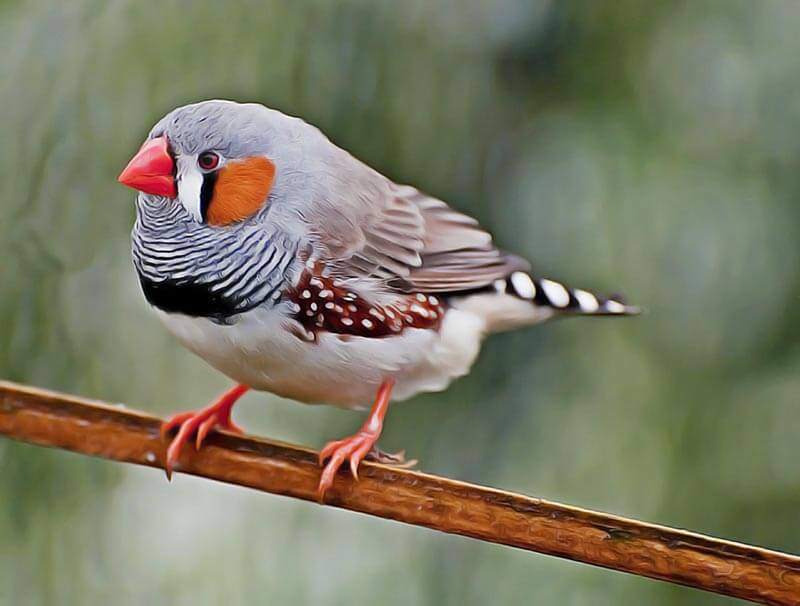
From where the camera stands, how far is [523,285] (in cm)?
117

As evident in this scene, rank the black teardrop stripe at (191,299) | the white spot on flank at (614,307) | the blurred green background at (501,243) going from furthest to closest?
the blurred green background at (501,243) < the white spot on flank at (614,307) < the black teardrop stripe at (191,299)

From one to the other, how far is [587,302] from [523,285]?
0.21 feet

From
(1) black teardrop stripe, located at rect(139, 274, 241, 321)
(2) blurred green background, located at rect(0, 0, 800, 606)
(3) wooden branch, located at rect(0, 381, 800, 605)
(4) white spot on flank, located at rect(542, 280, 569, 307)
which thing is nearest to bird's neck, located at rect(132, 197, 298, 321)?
(1) black teardrop stripe, located at rect(139, 274, 241, 321)

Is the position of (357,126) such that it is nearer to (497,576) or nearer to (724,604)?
(497,576)

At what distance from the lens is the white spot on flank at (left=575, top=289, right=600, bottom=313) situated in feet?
3.79

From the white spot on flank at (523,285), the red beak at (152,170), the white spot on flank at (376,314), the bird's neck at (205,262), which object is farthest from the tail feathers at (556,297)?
the red beak at (152,170)

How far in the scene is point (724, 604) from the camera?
1607mm

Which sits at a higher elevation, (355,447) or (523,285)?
(523,285)

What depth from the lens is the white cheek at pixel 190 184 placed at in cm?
94

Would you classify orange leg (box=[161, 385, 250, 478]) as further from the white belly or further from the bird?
the white belly

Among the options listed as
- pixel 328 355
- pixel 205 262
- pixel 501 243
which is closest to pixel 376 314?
pixel 328 355

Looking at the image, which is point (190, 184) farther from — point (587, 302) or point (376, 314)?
point (587, 302)

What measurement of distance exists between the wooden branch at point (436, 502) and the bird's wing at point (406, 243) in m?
0.18

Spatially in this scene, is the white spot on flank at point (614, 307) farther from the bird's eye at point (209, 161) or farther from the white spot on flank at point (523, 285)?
the bird's eye at point (209, 161)
